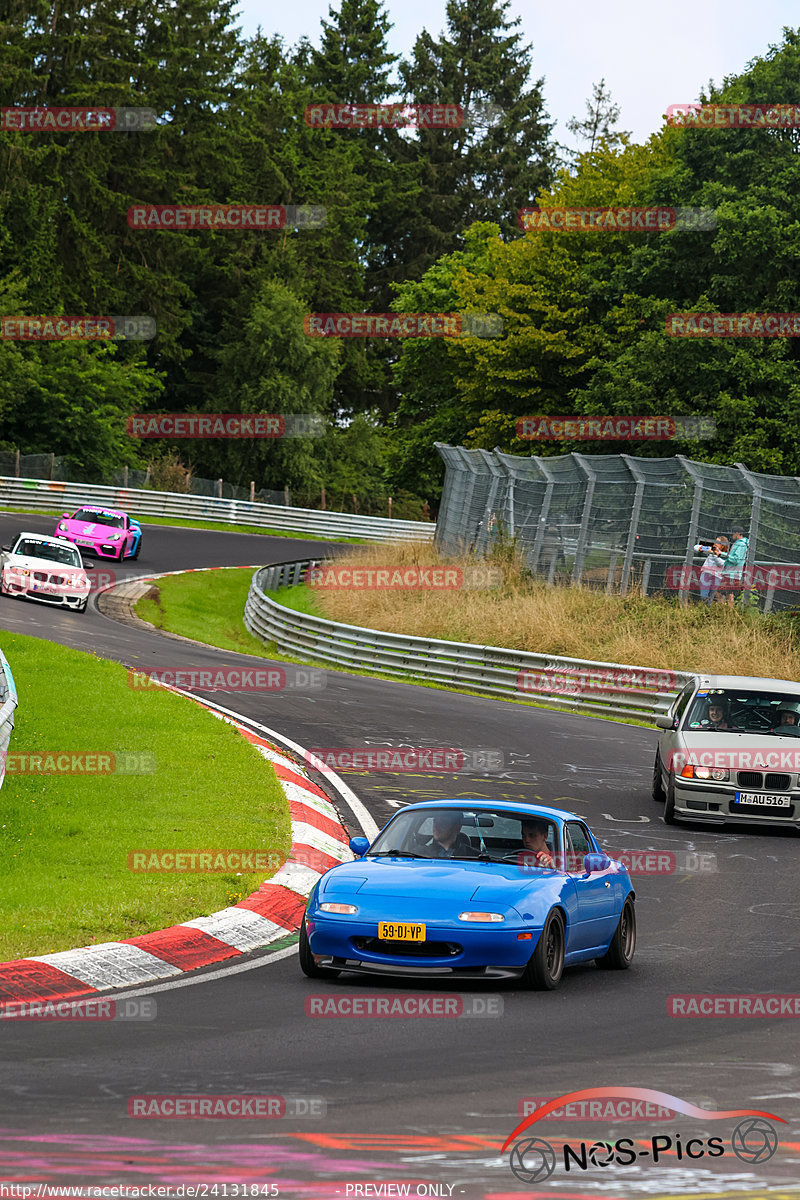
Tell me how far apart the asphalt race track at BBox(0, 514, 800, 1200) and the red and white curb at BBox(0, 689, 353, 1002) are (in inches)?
14.1

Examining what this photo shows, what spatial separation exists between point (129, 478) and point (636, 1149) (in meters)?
63.1

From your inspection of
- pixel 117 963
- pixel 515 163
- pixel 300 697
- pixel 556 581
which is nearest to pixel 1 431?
pixel 556 581

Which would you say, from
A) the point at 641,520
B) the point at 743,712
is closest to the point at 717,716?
the point at 743,712

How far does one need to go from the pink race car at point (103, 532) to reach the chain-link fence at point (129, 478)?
725 inches

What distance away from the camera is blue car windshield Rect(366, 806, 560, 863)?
10.3 metres

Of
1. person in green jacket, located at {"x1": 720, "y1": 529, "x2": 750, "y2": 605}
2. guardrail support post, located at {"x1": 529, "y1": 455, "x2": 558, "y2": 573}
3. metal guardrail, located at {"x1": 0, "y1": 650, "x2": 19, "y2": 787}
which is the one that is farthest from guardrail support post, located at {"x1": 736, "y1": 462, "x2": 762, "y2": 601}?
metal guardrail, located at {"x1": 0, "y1": 650, "x2": 19, "y2": 787}

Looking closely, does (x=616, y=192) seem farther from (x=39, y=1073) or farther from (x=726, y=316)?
(x=39, y=1073)

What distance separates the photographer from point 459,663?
98.1 feet

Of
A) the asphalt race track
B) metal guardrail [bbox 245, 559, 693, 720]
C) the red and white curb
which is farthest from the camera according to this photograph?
metal guardrail [bbox 245, 559, 693, 720]

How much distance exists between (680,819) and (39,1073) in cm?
1104

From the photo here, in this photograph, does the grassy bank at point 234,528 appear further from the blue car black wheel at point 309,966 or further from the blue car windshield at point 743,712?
the blue car black wheel at point 309,966

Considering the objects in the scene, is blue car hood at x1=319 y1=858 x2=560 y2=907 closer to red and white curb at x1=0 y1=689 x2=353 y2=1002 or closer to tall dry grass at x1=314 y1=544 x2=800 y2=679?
red and white curb at x1=0 y1=689 x2=353 y2=1002

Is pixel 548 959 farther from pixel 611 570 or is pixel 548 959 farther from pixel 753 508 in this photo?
pixel 611 570

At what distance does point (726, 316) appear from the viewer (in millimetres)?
44125
